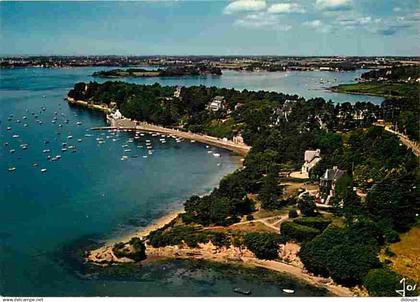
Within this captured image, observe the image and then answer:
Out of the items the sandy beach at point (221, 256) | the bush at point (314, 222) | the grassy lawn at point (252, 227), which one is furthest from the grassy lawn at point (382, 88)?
the sandy beach at point (221, 256)

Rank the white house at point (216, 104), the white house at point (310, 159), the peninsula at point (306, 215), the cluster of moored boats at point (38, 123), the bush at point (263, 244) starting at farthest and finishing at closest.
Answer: the white house at point (216, 104) < the cluster of moored boats at point (38, 123) < the white house at point (310, 159) < the bush at point (263, 244) < the peninsula at point (306, 215)

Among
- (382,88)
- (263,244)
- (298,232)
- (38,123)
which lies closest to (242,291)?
(263,244)

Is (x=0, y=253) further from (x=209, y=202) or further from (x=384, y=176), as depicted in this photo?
(x=384, y=176)

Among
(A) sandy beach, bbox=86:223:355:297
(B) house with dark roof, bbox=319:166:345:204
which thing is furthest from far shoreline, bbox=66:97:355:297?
(B) house with dark roof, bbox=319:166:345:204

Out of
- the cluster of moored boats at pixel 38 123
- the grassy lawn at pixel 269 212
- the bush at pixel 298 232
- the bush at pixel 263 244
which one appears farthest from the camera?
the cluster of moored boats at pixel 38 123

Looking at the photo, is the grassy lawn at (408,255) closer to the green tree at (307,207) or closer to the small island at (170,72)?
the green tree at (307,207)
